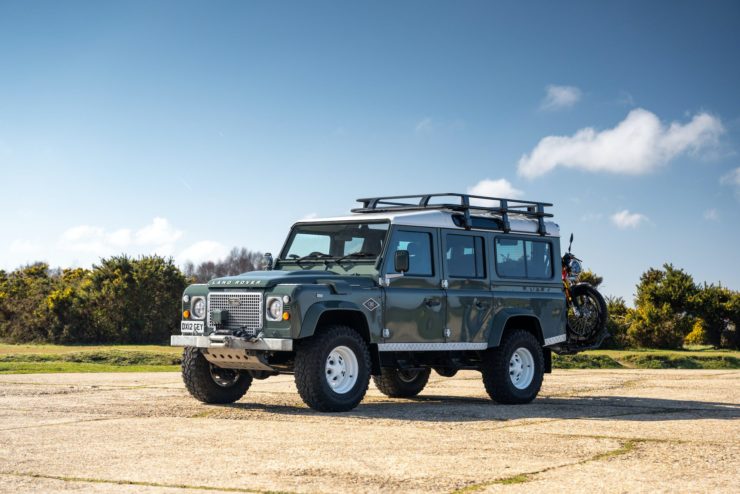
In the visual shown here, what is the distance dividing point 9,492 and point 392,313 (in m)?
6.39

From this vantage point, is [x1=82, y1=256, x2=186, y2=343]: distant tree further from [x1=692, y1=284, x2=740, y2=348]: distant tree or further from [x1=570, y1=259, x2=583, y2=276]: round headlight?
[x1=570, y1=259, x2=583, y2=276]: round headlight

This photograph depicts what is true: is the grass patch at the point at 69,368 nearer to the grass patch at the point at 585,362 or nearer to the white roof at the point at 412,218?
the white roof at the point at 412,218

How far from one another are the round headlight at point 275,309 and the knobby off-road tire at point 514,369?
3.48 meters

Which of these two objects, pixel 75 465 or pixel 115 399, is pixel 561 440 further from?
pixel 115 399

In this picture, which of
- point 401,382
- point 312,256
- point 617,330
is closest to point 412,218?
point 312,256

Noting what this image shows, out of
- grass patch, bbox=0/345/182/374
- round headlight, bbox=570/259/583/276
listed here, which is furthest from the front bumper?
grass patch, bbox=0/345/182/374

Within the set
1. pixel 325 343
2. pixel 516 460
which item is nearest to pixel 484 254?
pixel 325 343

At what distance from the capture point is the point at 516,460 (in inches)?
304

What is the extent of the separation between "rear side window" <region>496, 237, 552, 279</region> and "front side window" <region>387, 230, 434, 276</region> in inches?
55.1

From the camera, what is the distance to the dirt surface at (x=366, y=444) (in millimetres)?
6781

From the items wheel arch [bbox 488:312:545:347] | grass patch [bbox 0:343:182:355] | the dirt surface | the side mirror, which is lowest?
the dirt surface

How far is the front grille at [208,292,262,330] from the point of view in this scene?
11508mm

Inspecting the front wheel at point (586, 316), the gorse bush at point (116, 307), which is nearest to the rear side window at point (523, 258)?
the front wheel at point (586, 316)

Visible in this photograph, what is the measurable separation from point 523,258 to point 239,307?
4.56m
